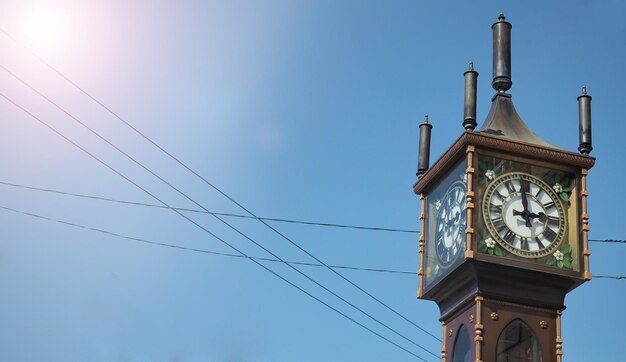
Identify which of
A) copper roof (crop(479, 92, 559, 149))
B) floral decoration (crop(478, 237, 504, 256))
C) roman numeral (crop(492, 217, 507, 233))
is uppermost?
copper roof (crop(479, 92, 559, 149))

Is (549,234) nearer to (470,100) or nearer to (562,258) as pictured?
(562,258)

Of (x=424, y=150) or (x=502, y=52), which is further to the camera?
(x=424, y=150)

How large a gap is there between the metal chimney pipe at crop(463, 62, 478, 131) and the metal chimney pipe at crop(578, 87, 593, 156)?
1.39 metres

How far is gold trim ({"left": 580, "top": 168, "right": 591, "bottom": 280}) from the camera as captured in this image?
16.0 meters

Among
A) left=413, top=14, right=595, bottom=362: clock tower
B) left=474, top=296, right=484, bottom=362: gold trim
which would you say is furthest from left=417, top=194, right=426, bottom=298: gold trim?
left=474, top=296, right=484, bottom=362: gold trim

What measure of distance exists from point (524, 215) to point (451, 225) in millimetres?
909

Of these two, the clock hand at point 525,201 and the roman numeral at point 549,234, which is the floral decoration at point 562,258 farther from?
the clock hand at point 525,201

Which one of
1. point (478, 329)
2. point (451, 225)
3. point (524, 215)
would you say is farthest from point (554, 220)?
point (478, 329)

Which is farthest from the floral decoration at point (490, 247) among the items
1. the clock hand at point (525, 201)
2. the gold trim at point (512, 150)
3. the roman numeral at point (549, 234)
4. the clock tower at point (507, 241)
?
the gold trim at point (512, 150)

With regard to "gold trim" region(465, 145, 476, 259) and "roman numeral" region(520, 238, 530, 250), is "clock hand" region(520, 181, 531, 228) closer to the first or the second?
"roman numeral" region(520, 238, 530, 250)

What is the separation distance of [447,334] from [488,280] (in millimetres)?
1139

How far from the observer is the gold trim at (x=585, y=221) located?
1596 cm

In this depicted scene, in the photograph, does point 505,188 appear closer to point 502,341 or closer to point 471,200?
point 471,200

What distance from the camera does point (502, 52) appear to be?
55.3 feet
